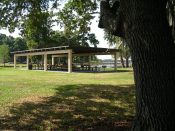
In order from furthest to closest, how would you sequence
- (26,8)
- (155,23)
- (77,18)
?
1. (77,18)
2. (26,8)
3. (155,23)

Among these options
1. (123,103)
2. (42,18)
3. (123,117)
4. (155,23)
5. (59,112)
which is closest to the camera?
(155,23)

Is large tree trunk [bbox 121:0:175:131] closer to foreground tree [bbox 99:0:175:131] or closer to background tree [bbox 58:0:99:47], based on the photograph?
foreground tree [bbox 99:0:175:131]

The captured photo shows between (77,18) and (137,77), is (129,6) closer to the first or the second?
(137,77)

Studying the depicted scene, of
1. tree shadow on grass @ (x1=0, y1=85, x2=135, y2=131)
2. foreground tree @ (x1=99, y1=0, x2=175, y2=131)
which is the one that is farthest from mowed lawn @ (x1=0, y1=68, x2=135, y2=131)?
foreground tree @ (x1=99, y1=0, x2=175, y2=131)

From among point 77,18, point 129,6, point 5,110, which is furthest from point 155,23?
point 77,18

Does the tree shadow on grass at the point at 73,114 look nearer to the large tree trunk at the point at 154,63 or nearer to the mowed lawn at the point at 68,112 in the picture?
the mowed lawn at the point at 68,112

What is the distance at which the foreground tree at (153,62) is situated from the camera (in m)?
5.34

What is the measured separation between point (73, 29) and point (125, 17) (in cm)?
1377

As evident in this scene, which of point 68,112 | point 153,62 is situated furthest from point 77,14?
point 153,62

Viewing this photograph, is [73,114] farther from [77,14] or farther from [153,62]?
[77,14]

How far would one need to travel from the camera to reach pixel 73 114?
9586 millimetres

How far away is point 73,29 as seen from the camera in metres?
19.2

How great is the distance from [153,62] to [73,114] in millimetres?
4745

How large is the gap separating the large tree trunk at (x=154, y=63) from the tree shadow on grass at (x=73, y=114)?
2.05m
